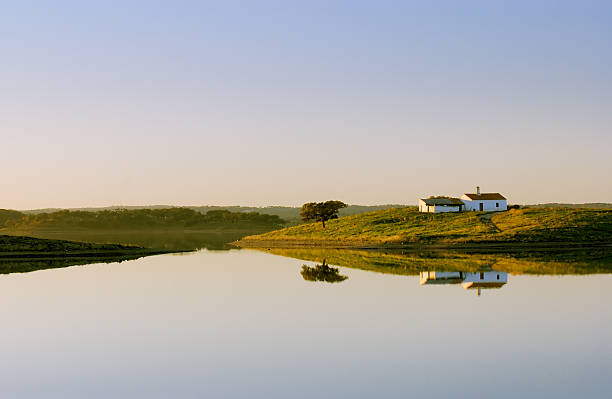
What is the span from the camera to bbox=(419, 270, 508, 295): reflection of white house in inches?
2093

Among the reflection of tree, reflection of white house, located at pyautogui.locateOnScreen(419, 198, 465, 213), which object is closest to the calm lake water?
the reflection of tree

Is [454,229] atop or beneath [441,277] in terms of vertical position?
atop

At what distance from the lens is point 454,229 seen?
421ft

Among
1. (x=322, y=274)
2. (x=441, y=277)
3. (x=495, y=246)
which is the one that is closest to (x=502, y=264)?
(x=441, y=277)

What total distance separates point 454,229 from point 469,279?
71.8 meters

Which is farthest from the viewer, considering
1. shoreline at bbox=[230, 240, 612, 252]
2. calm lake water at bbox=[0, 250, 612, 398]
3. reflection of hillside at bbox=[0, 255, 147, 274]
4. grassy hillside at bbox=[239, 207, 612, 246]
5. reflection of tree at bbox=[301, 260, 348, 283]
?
grassy hillside at bbox=[239, 207, 612, 246]

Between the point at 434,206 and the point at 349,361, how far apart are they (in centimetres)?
13451

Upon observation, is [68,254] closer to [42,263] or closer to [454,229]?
[42,263]

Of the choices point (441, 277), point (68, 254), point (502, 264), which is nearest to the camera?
point (441, 277)

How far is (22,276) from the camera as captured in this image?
62.5m

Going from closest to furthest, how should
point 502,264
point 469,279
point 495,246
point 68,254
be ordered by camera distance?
point 469,279 < point 502,264 < point 68,254 < point 495,246

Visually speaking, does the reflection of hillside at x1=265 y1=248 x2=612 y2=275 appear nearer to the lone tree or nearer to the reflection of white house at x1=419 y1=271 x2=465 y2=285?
the reflection of white house at x1=419 y1=271 x2=465 y2=285

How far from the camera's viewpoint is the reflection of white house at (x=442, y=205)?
15550 centimetres

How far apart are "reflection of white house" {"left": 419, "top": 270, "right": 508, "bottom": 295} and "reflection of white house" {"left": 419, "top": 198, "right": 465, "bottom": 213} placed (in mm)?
92038
